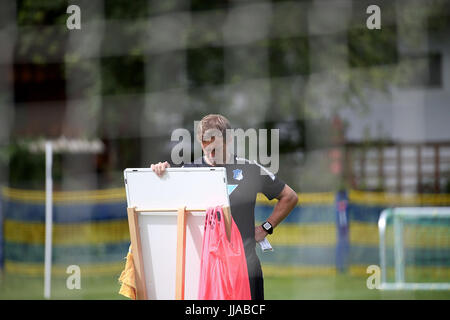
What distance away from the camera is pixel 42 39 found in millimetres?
6965

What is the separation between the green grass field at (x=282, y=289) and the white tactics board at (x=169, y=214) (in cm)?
231

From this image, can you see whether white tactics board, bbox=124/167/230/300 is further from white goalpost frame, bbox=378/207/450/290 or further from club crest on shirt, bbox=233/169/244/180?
white goalpost frame, bbox=378/207/450/290

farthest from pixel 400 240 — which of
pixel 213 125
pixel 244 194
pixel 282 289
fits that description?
pixel 213 125

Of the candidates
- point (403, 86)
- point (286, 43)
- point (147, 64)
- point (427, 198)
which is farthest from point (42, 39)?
point (427, 198)

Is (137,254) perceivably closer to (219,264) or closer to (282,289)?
(219,264)

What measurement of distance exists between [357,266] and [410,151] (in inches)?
61.6

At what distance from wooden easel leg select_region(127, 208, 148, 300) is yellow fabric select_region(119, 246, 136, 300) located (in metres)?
0.02

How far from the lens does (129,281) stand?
91.4 inches

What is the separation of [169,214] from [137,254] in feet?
0.54

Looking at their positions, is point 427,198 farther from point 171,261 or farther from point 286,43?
point 171,261

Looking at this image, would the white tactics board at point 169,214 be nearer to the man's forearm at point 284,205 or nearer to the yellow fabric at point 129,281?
the yellow fabric at point 129,281

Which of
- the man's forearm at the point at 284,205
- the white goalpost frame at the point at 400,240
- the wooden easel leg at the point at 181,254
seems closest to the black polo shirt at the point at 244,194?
the man's forearm at the point at 284,205

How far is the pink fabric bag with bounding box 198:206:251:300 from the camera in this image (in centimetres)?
223
